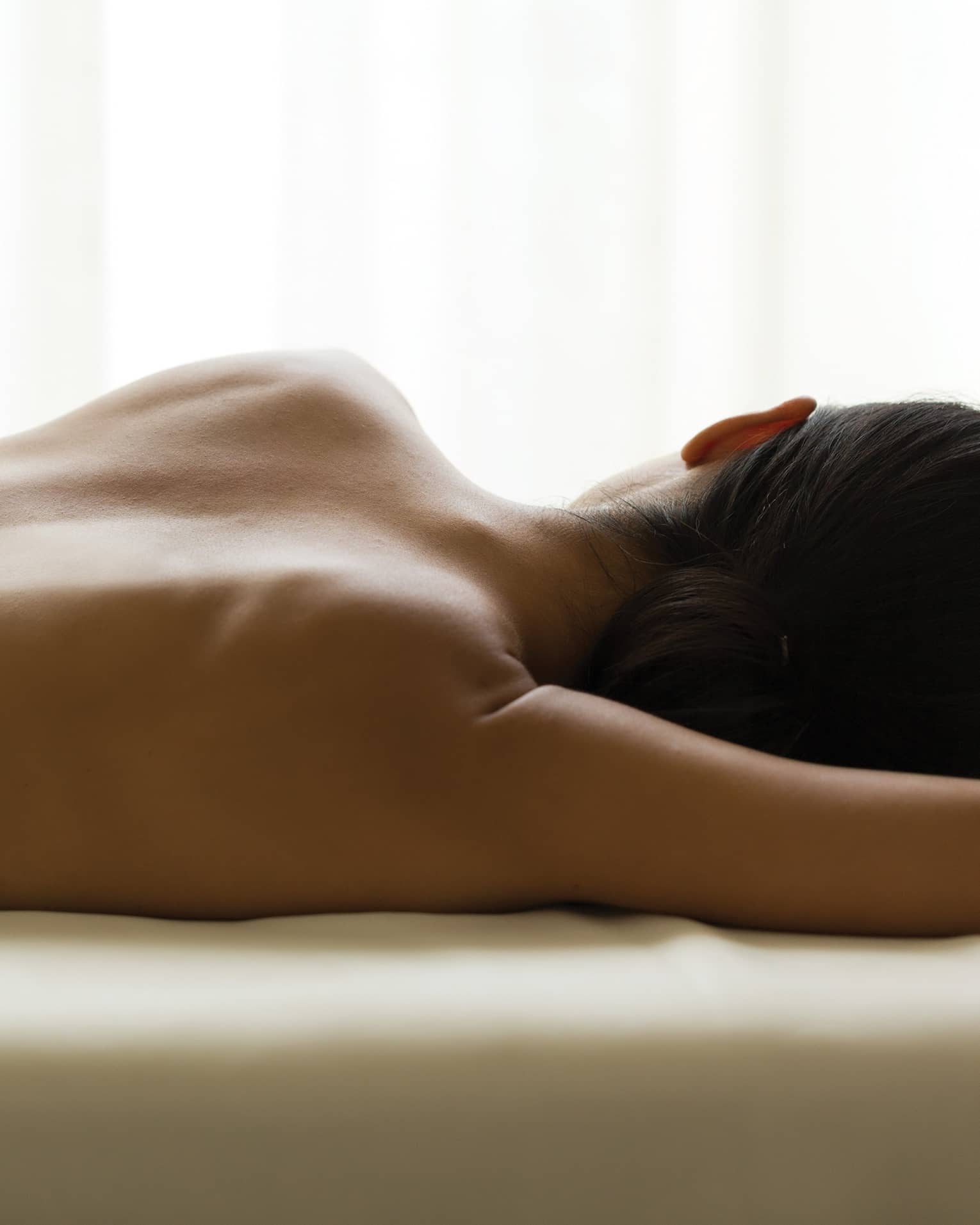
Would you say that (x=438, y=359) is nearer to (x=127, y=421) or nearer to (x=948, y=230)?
(x=948, y=230)

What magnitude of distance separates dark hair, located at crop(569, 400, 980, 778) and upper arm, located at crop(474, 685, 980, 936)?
0.11 m

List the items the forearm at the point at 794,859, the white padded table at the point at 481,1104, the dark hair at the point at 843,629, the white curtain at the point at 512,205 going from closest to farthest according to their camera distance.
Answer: the white padded table at the point at 481,1104, the forearm at the point at 794,859, the dark hair at the point at 843,629, the white curtain at the point at 512,205

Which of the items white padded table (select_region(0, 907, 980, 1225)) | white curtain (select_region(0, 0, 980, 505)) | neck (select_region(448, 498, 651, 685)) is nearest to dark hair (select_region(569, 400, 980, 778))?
neck (select_region(448, 498, 651, 685))

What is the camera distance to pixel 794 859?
595 millimetres

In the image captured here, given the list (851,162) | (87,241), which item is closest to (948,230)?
(851,162)

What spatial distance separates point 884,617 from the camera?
2.39ft

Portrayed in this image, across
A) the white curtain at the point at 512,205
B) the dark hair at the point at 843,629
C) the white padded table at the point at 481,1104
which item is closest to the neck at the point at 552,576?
the dark hair at the point at 843,629

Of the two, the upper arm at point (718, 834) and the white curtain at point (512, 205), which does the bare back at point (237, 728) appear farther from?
the white curtain at point (512, 205)

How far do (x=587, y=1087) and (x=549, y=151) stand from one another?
5.89 feet

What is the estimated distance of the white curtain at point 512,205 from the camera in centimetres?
194

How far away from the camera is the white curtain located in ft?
6.36

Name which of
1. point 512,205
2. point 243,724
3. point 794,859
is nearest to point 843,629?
point 794,859

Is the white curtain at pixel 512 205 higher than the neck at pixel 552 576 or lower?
higher

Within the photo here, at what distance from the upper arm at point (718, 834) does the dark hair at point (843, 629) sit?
0.36 ft
